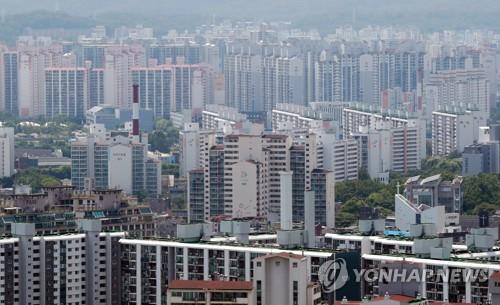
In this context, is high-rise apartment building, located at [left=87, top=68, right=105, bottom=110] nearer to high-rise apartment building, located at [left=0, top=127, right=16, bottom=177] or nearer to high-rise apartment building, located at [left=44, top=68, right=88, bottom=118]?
high-rise apartment building, located at [left=44, top=68, right=88, bottom=118]

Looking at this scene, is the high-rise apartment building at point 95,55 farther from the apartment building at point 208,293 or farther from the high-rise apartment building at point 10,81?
the apartment building at point 208,293

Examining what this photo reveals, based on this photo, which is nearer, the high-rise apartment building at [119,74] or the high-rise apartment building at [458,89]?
the high-rise apartment building at [458,89]

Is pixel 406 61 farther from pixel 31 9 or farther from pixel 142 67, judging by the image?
pixel 31 9

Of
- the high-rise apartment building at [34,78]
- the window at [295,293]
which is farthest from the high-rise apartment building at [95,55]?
the window at [295,293]

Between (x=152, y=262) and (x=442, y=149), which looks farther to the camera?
(x=442, y=149)

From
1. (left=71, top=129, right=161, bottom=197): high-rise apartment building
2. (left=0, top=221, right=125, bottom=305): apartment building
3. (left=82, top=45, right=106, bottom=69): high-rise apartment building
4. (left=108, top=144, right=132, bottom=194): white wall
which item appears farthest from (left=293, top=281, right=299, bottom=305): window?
(left=82, top=45, right=106, bottom=69): high-rise apartment building

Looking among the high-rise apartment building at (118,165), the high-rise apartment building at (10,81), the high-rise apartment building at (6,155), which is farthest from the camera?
the high-rise apartment building at (10,81)

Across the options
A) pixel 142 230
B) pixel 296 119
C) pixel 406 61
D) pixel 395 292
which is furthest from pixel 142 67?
pixel 395 292

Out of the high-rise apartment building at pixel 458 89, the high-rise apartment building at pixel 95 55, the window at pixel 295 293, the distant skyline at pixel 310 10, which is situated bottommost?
the window at pixel 295 293

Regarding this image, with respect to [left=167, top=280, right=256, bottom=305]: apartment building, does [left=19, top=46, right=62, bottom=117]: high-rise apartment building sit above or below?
Answer: above

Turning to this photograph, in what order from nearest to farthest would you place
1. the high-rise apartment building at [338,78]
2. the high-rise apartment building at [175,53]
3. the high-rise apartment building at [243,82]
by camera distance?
the high-rise apartment building at [243,82] < the high-rise apartment building at [338,78] < the high-rise apartment building at [175,53]

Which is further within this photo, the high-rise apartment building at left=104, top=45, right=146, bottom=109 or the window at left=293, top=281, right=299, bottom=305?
the high-rise apartment building at left=104, top=45, right=146, bottom=109
